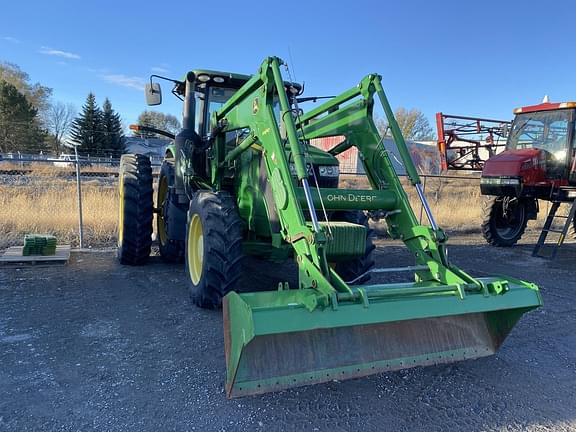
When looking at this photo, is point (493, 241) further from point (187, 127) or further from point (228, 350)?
point (228, 350)

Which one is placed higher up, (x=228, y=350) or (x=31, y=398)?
(x=228, y=350)

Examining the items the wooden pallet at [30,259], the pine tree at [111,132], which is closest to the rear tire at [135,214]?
the wooden pallet at [30,259]

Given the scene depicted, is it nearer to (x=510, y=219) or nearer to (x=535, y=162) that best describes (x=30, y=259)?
(x=535, y=162)

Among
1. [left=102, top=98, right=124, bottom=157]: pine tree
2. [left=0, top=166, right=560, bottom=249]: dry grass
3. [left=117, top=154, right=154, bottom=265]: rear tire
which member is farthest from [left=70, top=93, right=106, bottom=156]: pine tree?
[left=117, top=154, right=154, bottom=265]: rear tire

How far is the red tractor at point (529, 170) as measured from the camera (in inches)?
367

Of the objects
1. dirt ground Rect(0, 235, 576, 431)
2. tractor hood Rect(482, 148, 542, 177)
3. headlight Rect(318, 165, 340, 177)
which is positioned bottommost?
dirt ground Rect(0, 235, 576, 431)

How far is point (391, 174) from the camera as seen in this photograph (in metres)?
4.36

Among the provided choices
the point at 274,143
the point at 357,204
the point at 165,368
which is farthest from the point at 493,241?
the point at 165,368

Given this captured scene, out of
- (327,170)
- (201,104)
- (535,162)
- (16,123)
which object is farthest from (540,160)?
(16,123)

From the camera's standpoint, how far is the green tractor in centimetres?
295

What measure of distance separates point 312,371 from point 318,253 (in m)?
0.83

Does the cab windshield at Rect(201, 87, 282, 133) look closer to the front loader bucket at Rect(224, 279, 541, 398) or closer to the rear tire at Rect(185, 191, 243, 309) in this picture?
the rear tire at Rect(185, 191, 243, 309)

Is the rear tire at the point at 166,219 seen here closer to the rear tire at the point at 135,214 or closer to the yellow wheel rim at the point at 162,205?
the yellow wheel rim at the point at 162,205

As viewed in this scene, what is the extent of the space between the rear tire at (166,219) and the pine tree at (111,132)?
130ft
